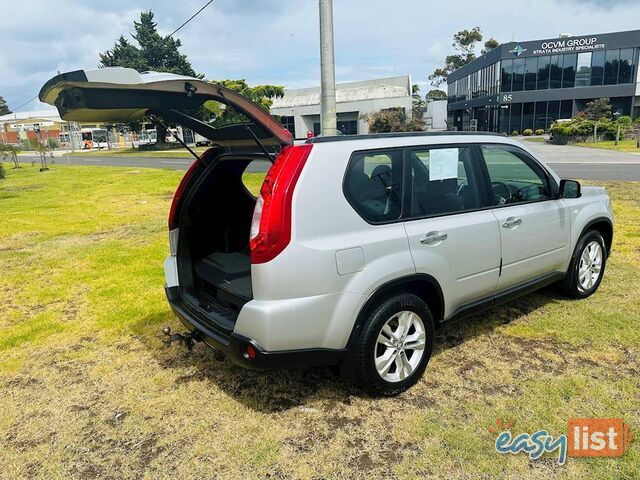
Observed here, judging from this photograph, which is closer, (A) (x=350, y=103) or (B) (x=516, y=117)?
(B) (x=516, y=117)

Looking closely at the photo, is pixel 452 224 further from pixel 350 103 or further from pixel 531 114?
pixel 350 103

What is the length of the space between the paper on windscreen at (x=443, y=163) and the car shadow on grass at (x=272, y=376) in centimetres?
116

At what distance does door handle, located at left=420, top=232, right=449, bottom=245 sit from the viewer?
10.5 ft

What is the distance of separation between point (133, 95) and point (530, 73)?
4797cm

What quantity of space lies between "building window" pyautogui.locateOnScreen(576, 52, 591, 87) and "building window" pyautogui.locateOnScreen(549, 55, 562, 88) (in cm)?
143

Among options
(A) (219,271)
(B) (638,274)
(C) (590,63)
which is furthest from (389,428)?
A: (C) (590,63)

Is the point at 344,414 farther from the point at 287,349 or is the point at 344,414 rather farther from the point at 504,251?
the point at 504,251

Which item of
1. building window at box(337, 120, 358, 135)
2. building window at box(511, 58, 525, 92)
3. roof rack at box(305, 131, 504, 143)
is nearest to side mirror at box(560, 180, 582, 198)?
roof rack at box(305, 131, 504, 143)

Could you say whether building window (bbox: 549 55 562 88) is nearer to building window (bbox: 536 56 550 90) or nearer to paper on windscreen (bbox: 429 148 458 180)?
building window (bbox: 536 56 550 90)

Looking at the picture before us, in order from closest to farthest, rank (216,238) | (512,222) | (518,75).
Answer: (512,222) → (216,238) → (518,75)

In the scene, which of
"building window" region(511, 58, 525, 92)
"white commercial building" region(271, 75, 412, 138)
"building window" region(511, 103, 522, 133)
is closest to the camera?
"building window" region(511, 58, 525, 92)

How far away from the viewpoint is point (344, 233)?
2842 mm

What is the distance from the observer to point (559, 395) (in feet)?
10.4

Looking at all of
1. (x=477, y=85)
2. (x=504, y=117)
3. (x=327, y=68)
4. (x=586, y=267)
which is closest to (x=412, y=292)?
(x=586, y=267)
